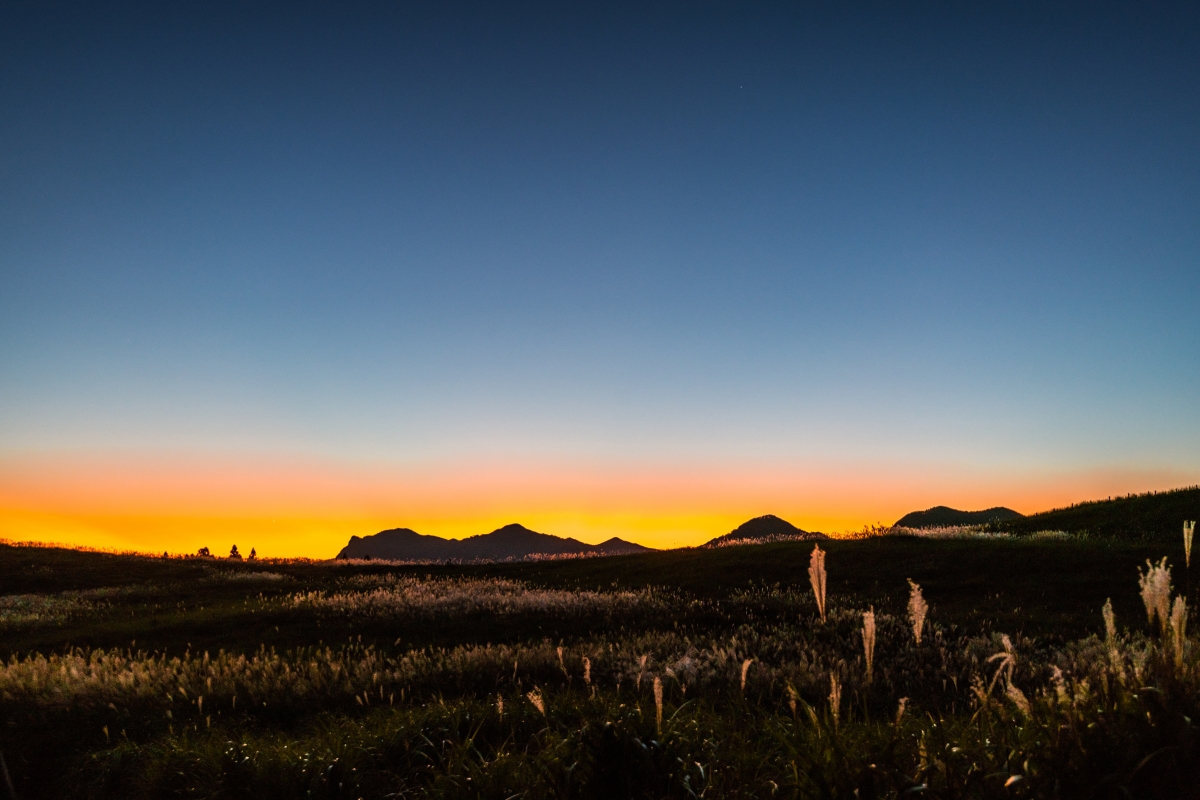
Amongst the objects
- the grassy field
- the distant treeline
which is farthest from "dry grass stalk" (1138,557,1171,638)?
the distant treeline

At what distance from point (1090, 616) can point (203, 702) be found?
17.2 m

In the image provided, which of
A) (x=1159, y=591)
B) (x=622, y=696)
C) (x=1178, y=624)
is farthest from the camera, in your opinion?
(x=622, y=696)

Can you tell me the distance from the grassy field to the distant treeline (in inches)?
325

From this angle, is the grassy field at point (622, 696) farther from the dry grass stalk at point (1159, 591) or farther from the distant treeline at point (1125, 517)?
the distant treeline at point (1125, 517)

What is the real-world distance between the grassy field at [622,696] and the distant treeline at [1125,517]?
8247 mm

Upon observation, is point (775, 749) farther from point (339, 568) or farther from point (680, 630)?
point (339, 568)

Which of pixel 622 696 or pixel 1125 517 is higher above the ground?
pixel 1125 517

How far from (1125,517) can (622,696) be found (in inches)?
1342

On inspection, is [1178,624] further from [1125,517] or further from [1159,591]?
[1125,517]

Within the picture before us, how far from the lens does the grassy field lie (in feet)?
14.0

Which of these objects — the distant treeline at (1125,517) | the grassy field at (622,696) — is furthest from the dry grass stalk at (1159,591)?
the distant treeline at (1125,517)

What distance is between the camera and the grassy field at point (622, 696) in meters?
4.28

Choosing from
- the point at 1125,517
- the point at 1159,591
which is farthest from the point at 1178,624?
the point at 1125,517

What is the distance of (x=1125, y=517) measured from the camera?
107 ft
